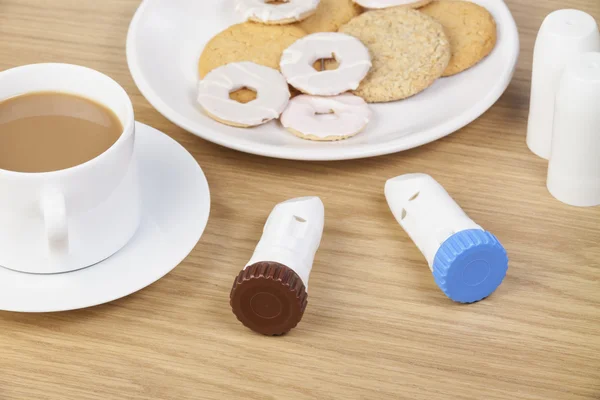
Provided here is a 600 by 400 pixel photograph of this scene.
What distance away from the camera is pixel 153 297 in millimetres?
789

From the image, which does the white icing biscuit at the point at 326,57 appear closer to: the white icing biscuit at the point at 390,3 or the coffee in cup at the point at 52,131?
the white icing biscuit at the point at 390,3

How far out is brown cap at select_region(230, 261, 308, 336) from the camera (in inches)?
27.7

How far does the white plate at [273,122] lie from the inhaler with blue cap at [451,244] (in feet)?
0.36

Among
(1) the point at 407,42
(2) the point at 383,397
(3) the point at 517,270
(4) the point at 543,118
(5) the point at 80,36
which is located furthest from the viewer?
(5) the point at 80,36

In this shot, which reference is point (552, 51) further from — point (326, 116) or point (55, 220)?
point (55, 220)

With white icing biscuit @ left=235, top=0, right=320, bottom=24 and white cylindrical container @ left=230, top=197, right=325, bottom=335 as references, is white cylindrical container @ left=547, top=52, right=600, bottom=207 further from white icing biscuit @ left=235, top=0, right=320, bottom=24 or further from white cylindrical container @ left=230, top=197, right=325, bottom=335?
white icing biscuit @ left=235, top=0, right=320, bottom=24

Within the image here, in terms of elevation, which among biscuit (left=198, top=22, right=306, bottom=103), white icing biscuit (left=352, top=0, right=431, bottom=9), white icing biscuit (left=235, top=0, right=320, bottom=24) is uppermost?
white icing biscuit (left=235, top=0, right=320, bottom=24)

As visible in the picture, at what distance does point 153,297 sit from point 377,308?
22cm

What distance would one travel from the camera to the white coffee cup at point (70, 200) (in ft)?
2.26

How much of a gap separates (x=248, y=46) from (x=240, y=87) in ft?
0.33

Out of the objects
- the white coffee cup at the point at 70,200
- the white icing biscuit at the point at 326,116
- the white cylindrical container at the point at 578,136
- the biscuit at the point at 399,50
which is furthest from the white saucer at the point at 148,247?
the white cylindrical container at the point at 578,136

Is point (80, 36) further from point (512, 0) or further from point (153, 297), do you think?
point (512, 0)

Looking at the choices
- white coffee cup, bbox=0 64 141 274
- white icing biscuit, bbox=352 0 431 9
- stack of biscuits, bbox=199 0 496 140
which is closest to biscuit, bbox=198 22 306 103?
stack of biscuits, bbox=199 0 496 140

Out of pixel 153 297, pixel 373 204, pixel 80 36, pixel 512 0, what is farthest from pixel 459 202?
pixel 80 36
